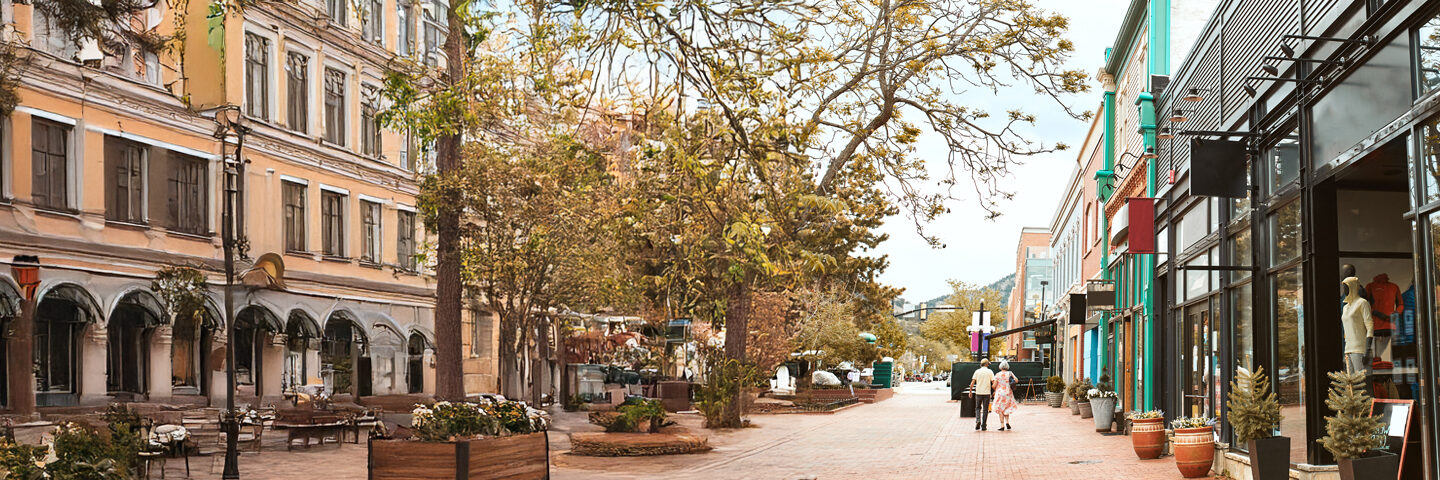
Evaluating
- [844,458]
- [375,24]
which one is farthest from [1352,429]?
[375,24]

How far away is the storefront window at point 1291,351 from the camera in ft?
42.4

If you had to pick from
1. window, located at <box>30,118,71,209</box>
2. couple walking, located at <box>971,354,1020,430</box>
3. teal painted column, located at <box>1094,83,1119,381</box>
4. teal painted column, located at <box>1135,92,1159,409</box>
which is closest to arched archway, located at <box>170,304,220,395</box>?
window, located at <box>30,118,71,209</box>

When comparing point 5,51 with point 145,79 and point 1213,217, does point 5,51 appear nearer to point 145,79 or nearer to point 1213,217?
point 145,79

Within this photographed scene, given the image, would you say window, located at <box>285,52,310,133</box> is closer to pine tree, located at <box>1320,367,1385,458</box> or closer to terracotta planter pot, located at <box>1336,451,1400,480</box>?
pine tree, located at <box>1320,367,1385,458</box>

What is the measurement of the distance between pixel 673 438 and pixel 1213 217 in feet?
26.3

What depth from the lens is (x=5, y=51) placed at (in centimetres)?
1609

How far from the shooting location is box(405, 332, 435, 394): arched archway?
36531 mm

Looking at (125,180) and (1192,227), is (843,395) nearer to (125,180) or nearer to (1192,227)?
(1192,227)

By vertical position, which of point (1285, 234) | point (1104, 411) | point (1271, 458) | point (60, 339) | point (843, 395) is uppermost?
point (1285, 234)

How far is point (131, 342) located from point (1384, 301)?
69.2ft

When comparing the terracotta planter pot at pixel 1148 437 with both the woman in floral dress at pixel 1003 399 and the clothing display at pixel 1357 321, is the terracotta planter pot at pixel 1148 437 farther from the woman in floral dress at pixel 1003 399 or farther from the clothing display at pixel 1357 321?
the woman in floral dress at pixel 1003 399

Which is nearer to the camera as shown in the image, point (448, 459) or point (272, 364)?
point (448, 459)

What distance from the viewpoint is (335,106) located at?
1270 inches

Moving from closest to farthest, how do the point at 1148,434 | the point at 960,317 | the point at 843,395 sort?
the point at 1148,434, the point at 843,395, the point at 960,317
